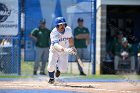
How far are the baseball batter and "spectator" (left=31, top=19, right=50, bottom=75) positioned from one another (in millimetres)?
4968

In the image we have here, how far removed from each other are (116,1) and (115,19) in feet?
13.5

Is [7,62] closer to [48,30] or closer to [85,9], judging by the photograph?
[48,30]

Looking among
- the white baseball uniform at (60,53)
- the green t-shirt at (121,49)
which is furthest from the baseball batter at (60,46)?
the green t-shirt at (121,49)

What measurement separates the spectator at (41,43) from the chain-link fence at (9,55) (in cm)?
75

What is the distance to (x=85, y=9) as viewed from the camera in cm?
2006

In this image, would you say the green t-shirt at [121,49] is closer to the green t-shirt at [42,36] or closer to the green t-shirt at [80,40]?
the green t-shirt at [80,40]

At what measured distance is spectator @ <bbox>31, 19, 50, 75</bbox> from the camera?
19.6 m

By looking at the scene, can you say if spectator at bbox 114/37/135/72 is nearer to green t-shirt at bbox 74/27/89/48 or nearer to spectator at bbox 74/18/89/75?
spectator at bbox 74/18/89/75

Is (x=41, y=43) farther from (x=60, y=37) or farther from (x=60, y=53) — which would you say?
(x=60, y=37)

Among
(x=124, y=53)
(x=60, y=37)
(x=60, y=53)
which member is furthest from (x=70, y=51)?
→ (x=124, y=53)

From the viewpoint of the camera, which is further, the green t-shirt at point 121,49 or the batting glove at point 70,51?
the green t-shirt at point 121,49

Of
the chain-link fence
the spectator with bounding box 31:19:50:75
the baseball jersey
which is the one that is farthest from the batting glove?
the spectator with bounding box 31:19:50:75

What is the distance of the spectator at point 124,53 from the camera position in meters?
20.7

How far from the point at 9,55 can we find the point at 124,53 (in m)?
4.54
